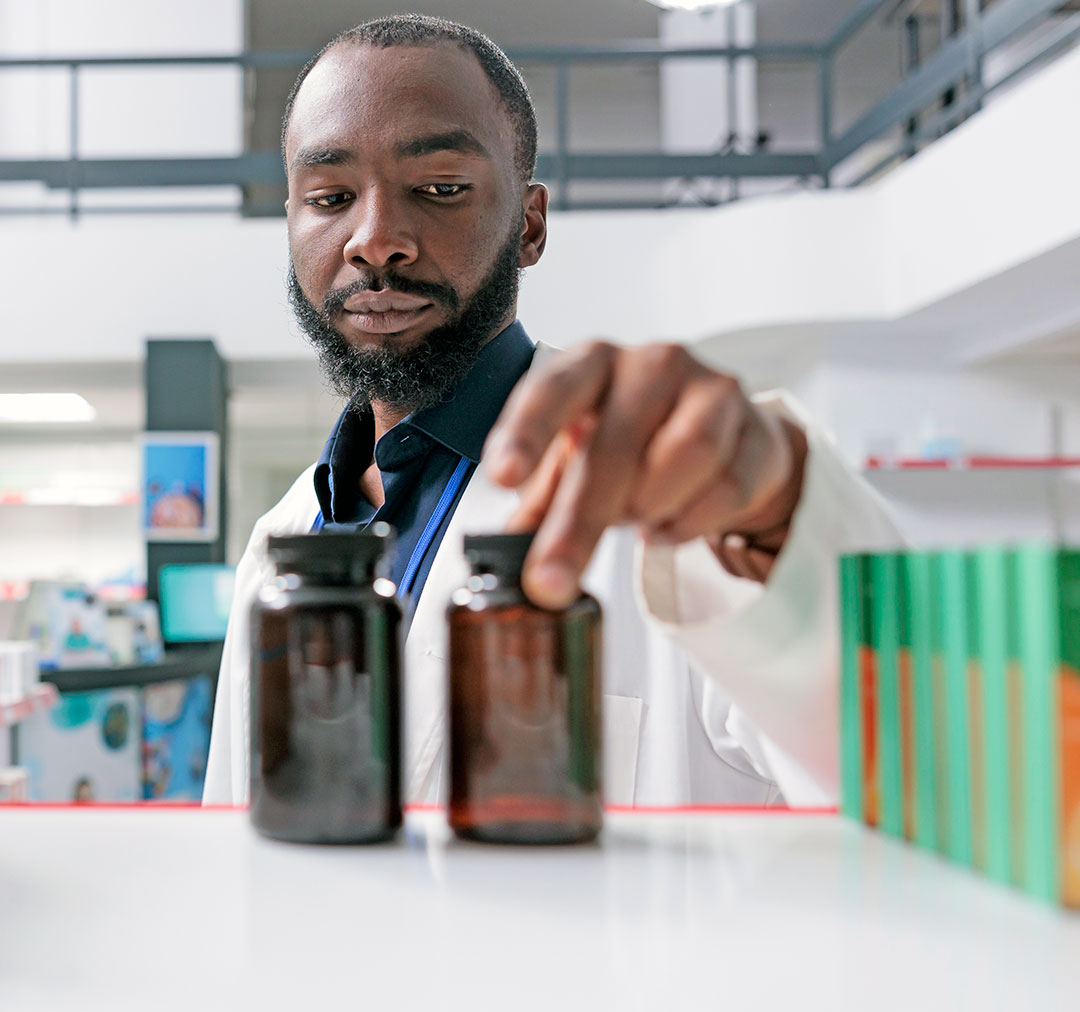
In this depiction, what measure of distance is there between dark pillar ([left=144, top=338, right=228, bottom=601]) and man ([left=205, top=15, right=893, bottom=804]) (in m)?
4.96

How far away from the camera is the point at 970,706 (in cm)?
55

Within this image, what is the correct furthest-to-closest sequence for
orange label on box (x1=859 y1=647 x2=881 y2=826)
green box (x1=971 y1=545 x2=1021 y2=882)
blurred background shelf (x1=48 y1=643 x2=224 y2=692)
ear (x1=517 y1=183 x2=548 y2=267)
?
blurred background shelf (x1=48 y1=643 x2=224 y2=692) → ear (x1=517 y1=183 x2=548 y2=267) → orange label on box (x1=859 y1=647 x2=881 y2=826) → green box (x1=971 y1=545 x2=1021 y2=882)

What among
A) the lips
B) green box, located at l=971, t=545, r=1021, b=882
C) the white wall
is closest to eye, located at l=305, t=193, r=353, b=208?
the lips

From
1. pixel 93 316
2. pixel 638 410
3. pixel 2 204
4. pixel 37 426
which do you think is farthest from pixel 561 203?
pixel 638 410

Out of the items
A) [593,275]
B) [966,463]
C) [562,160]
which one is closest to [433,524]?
[593,275]

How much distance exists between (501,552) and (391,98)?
80 cm

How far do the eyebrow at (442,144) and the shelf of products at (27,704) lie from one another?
2565 mm

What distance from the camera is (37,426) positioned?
8.97 m

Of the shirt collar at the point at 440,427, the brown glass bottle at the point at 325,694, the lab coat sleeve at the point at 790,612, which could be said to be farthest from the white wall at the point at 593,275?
the brown glass bottle at the point at 325,694

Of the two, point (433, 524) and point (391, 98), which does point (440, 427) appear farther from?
point (391, 98)

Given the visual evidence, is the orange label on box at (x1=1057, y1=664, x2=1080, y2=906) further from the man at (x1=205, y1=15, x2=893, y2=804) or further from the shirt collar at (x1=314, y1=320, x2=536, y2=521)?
the shirt collar at (x1=314, y1=320, x2=536, y2=521)

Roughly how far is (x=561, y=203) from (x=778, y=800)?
18.5 feet

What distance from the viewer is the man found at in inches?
28.9

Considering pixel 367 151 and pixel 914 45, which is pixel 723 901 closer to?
pixel 367 151
